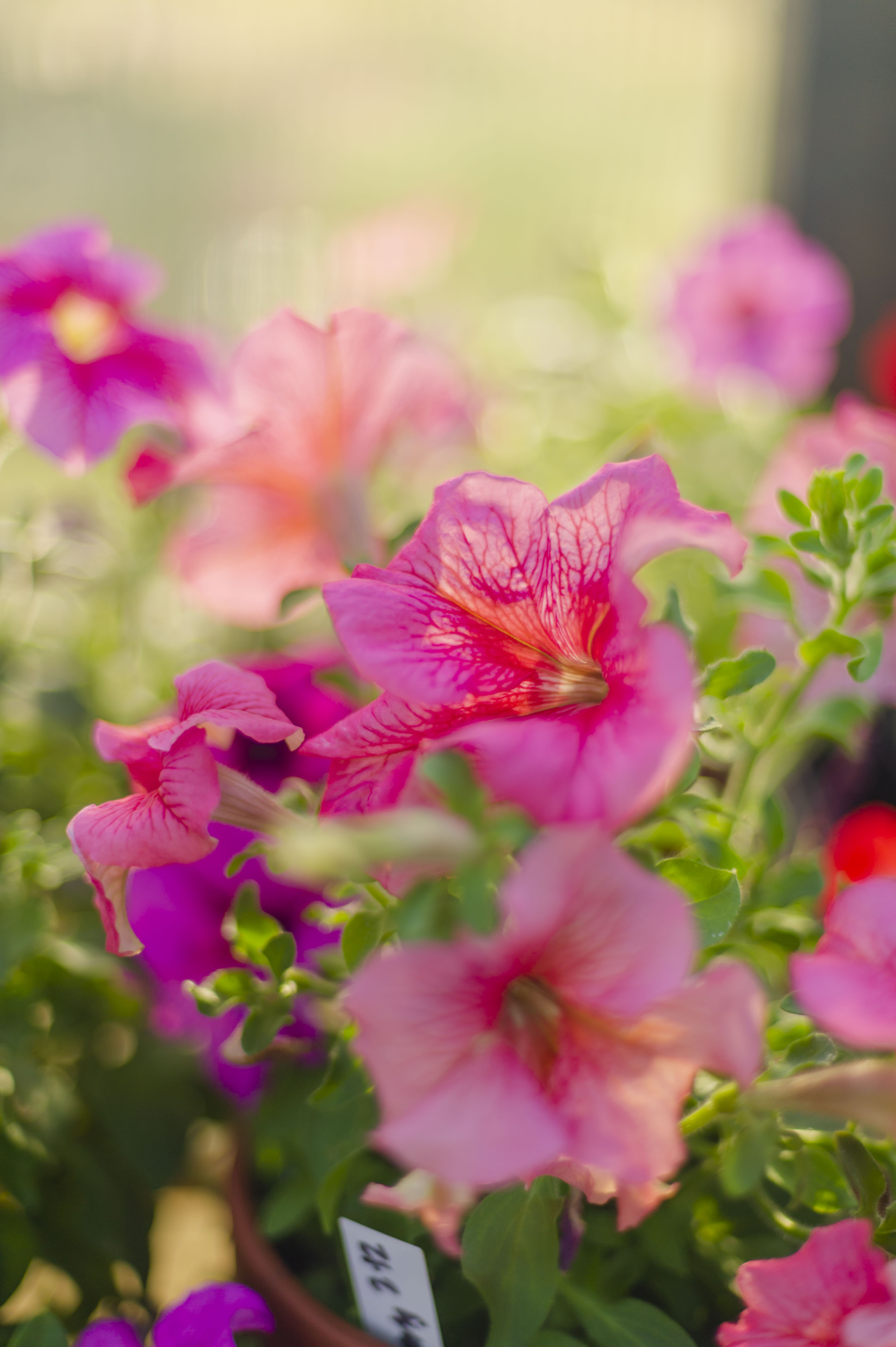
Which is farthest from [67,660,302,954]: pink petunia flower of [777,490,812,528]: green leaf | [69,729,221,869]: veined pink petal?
[777,490,812,528]: green leaf

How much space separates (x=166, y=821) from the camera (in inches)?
A: 12.9

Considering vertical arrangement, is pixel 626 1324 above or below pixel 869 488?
below

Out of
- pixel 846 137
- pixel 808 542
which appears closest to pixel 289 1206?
pixel 808 542

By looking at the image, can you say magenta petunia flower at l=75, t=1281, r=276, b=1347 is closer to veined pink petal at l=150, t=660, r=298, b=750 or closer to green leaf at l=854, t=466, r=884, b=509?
veined pink petal at l=150, t=660, r=298, b=750

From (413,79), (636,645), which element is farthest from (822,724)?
(413,79)

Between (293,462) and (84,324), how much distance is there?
0.52ft

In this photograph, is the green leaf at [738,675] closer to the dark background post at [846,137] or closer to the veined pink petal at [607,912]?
the veined pink petal at [607,912]

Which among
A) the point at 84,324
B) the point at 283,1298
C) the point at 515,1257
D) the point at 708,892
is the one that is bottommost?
the point at 283,1298

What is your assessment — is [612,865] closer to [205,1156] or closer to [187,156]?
[205,1156]

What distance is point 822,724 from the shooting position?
1.50ft

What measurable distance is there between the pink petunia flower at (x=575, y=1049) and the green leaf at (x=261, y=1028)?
0.13 m

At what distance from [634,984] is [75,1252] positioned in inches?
16.1

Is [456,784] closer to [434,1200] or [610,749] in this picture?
[610,749]

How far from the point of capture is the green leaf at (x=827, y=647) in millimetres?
387
